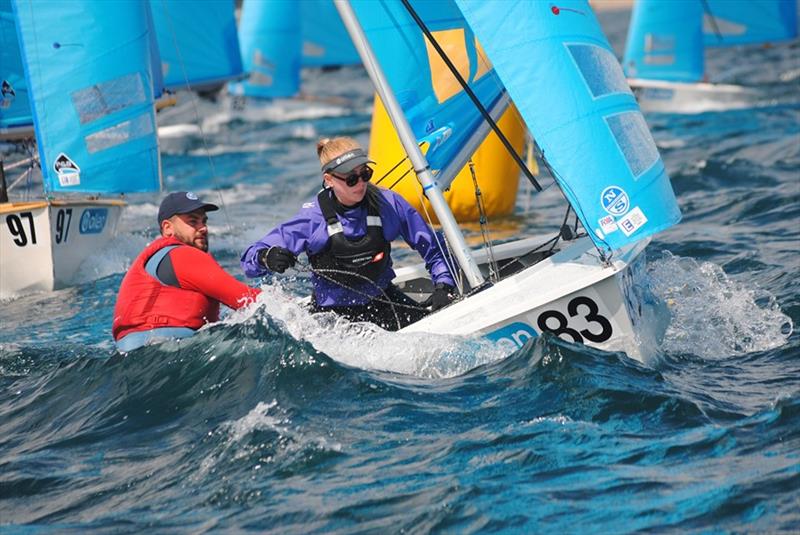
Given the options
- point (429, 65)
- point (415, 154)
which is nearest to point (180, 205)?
point (415, 154)

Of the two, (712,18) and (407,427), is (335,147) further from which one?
(712,18)

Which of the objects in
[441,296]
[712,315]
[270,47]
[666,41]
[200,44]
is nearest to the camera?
[441,296]

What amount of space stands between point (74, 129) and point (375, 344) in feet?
16.2

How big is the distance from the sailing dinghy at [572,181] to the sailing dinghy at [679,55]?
45.3 feet

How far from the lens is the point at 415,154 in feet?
19.5

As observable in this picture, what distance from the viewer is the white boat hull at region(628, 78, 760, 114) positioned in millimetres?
19656

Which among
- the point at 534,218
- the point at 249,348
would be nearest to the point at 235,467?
the point at 249,348

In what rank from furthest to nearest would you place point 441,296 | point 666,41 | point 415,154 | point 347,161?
point 666,41
point 415,154
point 441,296
point 347,161

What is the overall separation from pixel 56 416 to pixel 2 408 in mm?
353

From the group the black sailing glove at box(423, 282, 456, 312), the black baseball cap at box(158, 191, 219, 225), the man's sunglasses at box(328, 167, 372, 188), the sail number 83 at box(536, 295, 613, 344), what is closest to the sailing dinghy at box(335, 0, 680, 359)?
the sail number 83 at box(536, 295, 613, 344)


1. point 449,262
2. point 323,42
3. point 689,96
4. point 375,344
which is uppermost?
point 323,42

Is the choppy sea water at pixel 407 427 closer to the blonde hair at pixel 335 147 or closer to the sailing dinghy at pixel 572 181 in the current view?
the sailing dinghy at pixel 572 181

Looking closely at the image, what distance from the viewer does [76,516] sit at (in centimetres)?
437

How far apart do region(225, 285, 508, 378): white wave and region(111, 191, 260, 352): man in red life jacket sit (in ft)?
0.42
